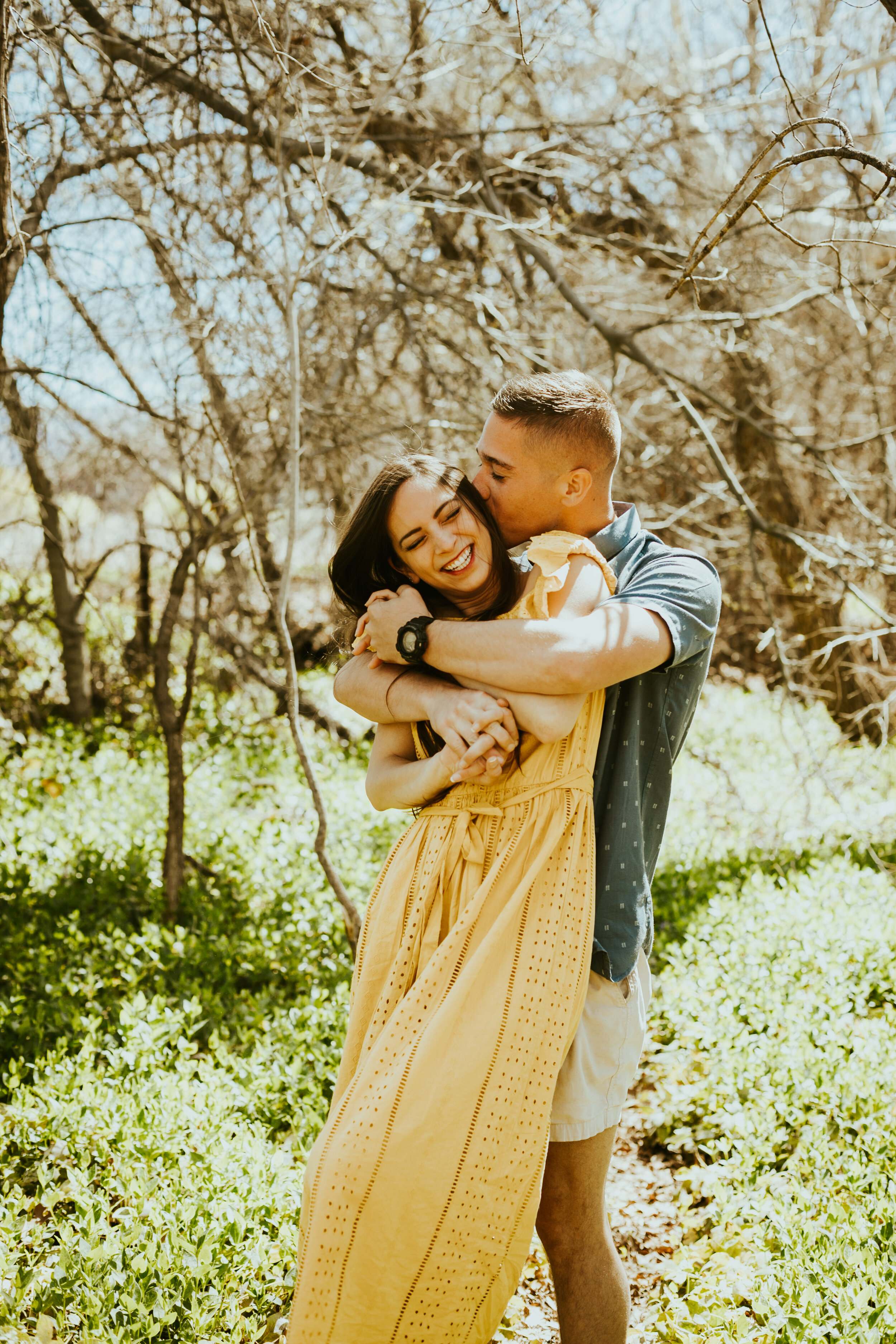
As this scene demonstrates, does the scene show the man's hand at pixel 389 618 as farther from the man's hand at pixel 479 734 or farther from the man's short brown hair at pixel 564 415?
the man's short brown hair at pixel 564 415

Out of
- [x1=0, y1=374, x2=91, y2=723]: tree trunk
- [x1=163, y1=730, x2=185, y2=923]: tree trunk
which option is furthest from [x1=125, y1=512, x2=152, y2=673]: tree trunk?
[x1=163, y1=730, x2=185, y2=923]: tree trunk

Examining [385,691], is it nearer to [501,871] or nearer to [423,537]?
[423,537]

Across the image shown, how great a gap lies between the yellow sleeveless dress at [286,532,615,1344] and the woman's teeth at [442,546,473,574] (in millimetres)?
144

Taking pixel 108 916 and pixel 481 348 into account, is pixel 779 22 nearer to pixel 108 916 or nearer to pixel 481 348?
pixel 481 348

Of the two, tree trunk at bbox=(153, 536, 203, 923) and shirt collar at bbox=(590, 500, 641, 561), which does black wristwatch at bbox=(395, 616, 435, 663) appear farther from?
tree trunk at bbox=(153, 536, 203, 923)

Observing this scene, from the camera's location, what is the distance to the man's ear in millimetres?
1853

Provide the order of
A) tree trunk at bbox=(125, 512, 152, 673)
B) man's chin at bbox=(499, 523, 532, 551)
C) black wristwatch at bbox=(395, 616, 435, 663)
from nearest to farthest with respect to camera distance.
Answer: black wristwatch at bbox=(395, 616, 435, 663)
man's chin at bbox=(499, 523, 532, 551)
tree trunk at bbox=(125, 512, 152, 673)

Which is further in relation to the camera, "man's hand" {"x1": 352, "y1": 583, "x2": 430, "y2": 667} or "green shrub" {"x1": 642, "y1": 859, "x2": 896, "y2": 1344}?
"green shrub" {"x1": 642, "y1": 859, "x2": 896, "y2": 1344}

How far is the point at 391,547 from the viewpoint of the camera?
1.93m

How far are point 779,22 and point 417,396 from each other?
3.38 metres

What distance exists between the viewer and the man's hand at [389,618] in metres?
1.87

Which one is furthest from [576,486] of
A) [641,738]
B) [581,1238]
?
[581,1238]

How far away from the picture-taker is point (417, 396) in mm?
6230

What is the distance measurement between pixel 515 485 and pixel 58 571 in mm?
5424
